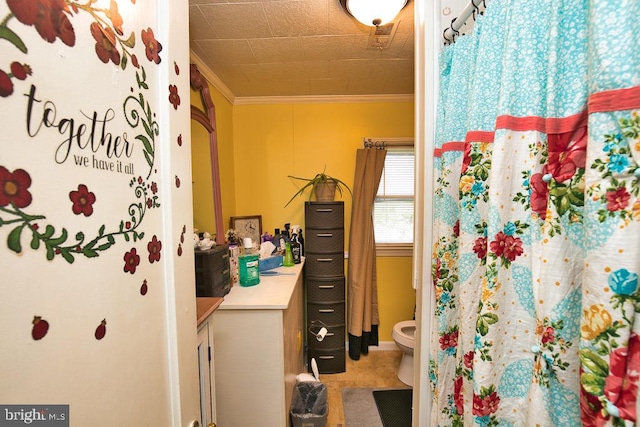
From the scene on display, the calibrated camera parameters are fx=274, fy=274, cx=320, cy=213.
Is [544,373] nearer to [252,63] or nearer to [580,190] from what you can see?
[580,190]

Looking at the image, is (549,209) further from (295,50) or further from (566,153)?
(295,50)

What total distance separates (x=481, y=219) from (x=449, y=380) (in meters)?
0.54

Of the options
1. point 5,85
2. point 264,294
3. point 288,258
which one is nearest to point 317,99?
point 288,258

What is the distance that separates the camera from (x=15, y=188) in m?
0.33

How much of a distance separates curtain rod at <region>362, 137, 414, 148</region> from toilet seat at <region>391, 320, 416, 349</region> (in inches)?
66.1

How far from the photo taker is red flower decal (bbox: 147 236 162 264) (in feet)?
1.93

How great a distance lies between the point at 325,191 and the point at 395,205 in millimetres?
758

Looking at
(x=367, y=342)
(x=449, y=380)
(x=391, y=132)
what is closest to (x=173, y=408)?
(x=449, y=380)

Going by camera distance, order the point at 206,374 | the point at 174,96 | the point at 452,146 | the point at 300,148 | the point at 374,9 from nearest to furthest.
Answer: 1. the point at 174,96
2. the point at 452,146
3. the point at 206,374
4. the point at 374,9
5. the point at 300,148

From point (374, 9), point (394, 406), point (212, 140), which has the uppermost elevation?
point (374, 9)

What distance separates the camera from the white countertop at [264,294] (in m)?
1.46

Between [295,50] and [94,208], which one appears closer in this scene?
[94,208]

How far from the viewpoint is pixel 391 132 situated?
2.72 m

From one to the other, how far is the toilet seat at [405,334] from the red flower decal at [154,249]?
6.47 feet
